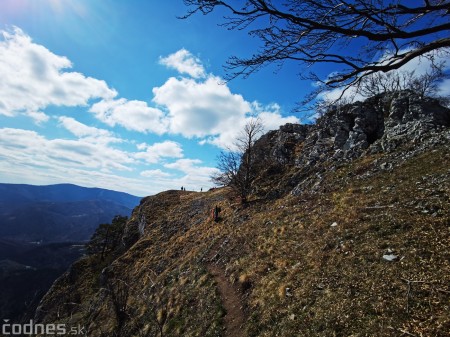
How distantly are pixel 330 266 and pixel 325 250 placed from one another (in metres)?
1.60

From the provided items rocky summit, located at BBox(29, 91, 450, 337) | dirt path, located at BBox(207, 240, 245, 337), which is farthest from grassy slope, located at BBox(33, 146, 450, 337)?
dirt path, located at BBox(207, 240, 245, 337)

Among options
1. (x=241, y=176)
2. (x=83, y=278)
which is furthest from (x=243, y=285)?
(x=83, y=278)

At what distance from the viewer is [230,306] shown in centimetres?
1320

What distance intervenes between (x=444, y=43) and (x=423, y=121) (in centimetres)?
2054

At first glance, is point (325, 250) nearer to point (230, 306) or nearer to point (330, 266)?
point (330, 266)

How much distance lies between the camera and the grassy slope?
8047 millimetres

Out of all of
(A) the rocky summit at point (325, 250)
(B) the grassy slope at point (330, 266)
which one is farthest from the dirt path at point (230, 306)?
(B) the grassy slope at point (330, 266)

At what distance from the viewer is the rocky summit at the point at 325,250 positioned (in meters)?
8.35

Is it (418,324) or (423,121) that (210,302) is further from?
(423,121)

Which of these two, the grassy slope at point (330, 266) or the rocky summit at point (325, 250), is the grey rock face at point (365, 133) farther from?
A: the grassy slope at point (330, 266)

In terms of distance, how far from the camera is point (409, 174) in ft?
56.3

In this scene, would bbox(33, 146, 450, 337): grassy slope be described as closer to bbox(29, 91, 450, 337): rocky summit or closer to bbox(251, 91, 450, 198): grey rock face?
bbox(29, 91, 450, 337): rocky summit

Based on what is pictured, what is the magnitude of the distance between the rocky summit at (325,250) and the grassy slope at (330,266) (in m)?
0.05

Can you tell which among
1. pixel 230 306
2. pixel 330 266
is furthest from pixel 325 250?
pixel 230 306
